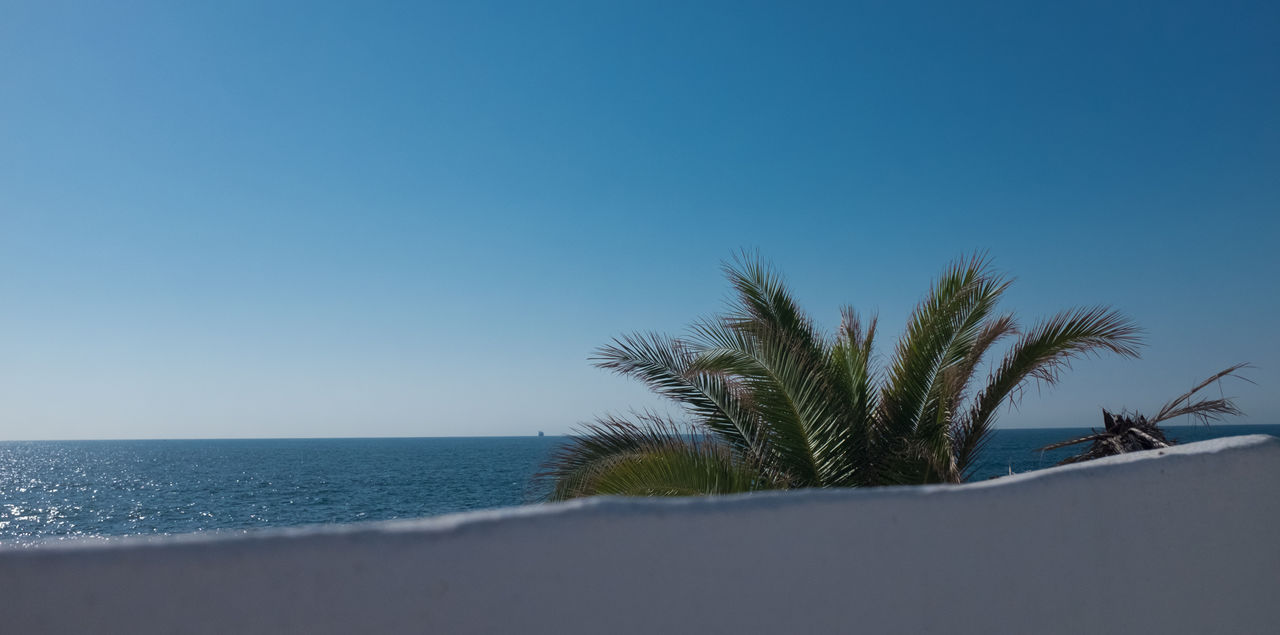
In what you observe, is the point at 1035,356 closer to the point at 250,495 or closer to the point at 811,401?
the point at 811,401

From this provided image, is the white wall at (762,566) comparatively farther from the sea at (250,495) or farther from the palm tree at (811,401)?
the sea at (250,495)

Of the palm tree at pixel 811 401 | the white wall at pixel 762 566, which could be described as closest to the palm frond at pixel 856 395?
the palm tree at pixel 811 401

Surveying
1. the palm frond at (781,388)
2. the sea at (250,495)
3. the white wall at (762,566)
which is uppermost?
the palm frond at (781,388)

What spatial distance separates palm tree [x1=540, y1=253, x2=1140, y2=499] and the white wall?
3266 millimetres

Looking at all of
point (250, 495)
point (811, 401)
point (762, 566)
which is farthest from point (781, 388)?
point (250, 495)

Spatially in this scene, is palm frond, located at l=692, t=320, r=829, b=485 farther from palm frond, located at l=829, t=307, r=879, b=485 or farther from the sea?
the sea

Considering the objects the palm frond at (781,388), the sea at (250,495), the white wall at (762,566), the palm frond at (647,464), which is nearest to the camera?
the white wall at (762,566)

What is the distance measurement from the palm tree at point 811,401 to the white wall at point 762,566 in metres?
3.27

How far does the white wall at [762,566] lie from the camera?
152 cm

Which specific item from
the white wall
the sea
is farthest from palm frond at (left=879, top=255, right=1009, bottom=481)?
the sea

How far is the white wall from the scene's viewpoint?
1518 mm

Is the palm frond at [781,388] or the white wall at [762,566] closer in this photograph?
the white wall at [762,566]

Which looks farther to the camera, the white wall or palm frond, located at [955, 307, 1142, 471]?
palm frond, located at [955, 307, 1142, 471]

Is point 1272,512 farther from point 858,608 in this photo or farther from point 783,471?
point 783,471
